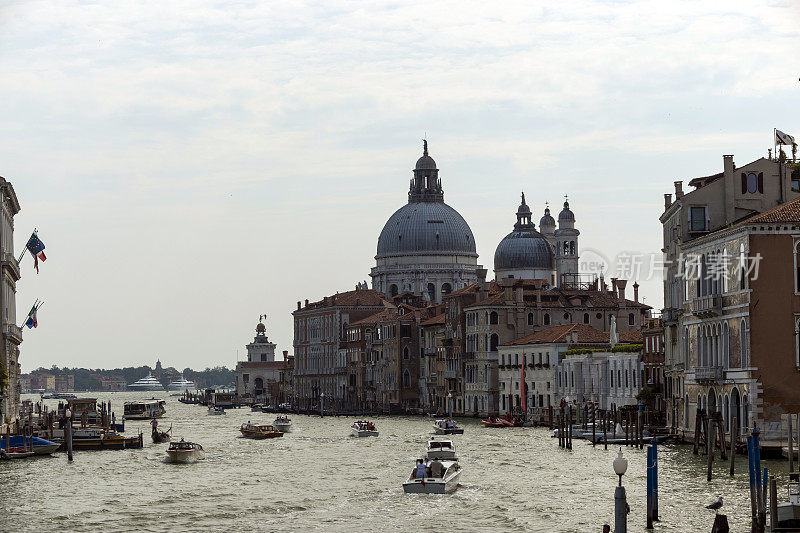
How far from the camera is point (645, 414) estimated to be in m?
68.9

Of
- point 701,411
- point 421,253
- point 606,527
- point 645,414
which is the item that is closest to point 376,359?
point 421,253

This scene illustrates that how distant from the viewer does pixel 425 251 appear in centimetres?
15738

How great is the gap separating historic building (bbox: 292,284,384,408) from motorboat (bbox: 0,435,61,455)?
79.3 meters

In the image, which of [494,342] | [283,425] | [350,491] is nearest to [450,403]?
[494,342]

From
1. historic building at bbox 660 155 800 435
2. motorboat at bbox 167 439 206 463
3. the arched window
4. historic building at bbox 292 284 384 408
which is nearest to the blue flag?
motorboat at bbox 167 439 206 463

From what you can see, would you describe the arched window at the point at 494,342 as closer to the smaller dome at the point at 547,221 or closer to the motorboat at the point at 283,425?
the motorboat at the point at 283,425

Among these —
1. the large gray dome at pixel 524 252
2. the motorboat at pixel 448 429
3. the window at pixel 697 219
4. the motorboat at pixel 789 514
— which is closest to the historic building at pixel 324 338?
the large gray dome at pixel 524 252

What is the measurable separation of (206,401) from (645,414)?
12299 centimetres

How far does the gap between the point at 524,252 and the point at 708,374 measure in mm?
95331

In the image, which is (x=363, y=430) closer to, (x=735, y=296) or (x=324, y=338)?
(x=735, y=296)

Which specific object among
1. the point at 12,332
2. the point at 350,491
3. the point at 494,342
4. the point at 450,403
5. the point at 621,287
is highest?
the point at 621,287

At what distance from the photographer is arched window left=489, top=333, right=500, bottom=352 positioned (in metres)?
104

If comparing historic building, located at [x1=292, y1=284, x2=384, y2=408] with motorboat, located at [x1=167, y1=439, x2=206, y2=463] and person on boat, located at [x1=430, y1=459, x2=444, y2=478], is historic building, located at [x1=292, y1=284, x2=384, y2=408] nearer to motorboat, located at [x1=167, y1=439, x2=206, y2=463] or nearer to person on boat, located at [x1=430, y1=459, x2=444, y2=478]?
motorboat, located at [x1=167, y1=439, x2=206, y2=463]

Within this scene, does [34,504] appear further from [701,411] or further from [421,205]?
[421,205]
